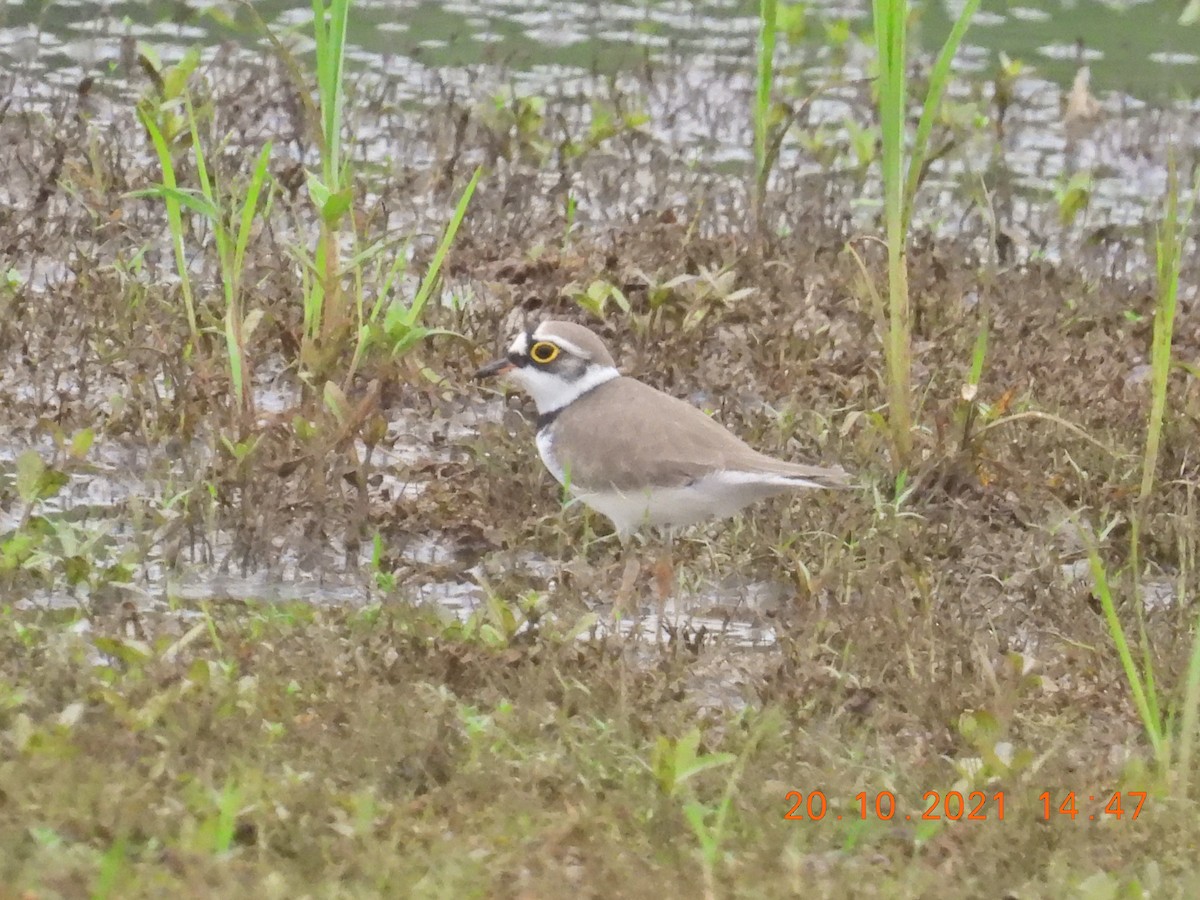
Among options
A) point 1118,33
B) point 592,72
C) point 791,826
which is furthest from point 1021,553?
point 1118,33

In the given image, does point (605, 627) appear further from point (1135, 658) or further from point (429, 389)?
point (429, 389)

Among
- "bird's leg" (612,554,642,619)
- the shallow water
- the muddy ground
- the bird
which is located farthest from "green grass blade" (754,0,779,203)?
"bird's leg" (612,554,642,619)

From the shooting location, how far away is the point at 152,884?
3.95m

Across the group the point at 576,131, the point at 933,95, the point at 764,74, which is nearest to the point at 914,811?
the point at 933,95

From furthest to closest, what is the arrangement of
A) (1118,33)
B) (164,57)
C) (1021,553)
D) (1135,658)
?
1. (1118,33)
2. (164,57)
3. (1021,553)
4. (1135,658)

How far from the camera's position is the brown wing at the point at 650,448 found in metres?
6.18

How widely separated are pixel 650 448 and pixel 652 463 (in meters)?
0.07

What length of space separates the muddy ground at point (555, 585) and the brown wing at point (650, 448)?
0.32 meters

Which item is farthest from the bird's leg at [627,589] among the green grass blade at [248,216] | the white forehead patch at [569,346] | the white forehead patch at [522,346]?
the green grass blade at [248,216]

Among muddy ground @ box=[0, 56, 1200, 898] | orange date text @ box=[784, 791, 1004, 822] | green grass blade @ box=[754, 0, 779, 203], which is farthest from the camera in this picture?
green grass blade @ box=[754, 0, 779, 203]

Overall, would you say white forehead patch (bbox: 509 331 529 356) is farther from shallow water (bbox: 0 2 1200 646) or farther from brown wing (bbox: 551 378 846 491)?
shallow water (bbox: 0 2 1200 646)

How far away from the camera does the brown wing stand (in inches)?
243

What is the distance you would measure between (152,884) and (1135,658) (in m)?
3.16

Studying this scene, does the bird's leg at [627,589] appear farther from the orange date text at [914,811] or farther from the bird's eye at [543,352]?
the orange date text at [914,811]
